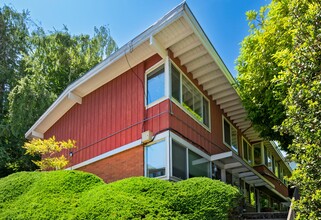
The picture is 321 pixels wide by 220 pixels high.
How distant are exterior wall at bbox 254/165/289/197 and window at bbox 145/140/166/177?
9746 mm

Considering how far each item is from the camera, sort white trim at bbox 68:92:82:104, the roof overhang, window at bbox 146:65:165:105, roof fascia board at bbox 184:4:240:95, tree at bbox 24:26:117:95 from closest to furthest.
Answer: roof fascia board at bbox 184:4:240:95 → window at bbox 146:65:165:105 → the roof overhang → white trim at bbox 68:92:82:104 → tree at bbox 24:26:117:95

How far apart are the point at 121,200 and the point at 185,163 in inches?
129

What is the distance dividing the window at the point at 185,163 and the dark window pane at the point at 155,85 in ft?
4.72

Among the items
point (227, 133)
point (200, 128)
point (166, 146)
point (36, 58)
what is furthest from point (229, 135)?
point (36, 58)

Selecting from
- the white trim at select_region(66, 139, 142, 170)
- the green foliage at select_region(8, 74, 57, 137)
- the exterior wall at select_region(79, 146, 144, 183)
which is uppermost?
the green foliage at select_region(8, 74, 57, 137)

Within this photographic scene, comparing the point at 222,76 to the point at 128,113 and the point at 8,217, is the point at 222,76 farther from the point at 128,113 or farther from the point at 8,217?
the point at 8,217

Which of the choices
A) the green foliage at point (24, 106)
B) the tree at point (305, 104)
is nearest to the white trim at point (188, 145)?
the tree at point (305, 104)

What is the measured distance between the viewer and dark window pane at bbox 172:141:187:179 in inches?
355

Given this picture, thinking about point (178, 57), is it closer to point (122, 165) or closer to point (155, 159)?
point (155, 159)

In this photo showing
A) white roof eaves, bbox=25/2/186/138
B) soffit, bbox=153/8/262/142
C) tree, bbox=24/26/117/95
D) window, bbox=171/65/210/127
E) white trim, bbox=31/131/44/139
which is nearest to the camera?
white roof eaves, bbox=25/2/186/138

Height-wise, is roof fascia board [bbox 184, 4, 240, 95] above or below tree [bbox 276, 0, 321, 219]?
above

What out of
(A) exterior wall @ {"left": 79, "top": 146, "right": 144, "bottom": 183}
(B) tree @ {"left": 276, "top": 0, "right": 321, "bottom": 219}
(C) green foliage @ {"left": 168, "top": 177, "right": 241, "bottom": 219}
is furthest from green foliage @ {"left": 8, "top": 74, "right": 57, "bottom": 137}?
(B) tree @ {"left": 276, "top": 0, "right": 321, "bottom": 219}

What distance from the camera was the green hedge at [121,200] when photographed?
6.57 metres

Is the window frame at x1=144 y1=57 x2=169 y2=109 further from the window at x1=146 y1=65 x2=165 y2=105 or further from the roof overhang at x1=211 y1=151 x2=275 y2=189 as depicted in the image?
the roof overhang at x1=211 y1=151 x2=275 y2=189
